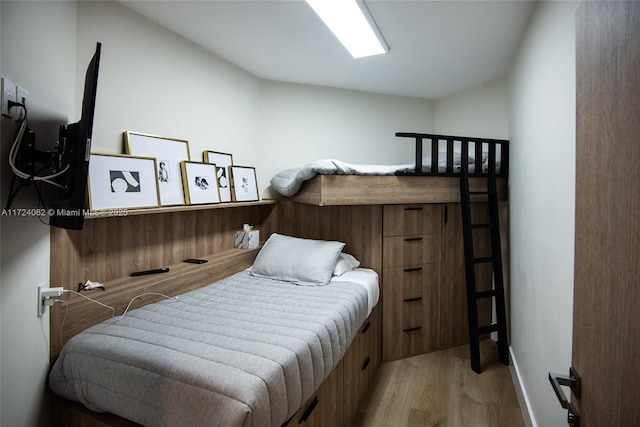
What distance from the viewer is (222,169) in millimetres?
2475

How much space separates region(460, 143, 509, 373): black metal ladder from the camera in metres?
2.44

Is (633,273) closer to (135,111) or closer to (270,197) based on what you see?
(135,111)

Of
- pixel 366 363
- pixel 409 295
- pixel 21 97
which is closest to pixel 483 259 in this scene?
pixel 409 295

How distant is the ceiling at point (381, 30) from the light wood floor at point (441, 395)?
249cm

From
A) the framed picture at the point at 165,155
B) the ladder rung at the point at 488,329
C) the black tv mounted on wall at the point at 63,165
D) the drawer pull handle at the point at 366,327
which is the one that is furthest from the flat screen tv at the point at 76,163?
the ladder rung at the point at 488,329

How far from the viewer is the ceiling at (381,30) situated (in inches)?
70.8

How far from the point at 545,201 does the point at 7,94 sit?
2.33 m

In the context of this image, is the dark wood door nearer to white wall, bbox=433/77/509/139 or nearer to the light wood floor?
the light wood floor

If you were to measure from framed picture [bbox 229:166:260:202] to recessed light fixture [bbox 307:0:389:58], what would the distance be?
4.25ft

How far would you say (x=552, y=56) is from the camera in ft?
4.85

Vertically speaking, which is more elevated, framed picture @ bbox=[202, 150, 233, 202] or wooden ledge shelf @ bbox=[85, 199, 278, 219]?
framed picture @ bbox=[202, 150, 233, 202]

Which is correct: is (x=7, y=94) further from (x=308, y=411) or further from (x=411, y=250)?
(x=411, y=250)

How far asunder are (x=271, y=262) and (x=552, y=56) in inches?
81.6

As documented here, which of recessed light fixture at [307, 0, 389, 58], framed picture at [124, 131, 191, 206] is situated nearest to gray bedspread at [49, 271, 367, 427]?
framed picture at [124, 131, 191, 206]
